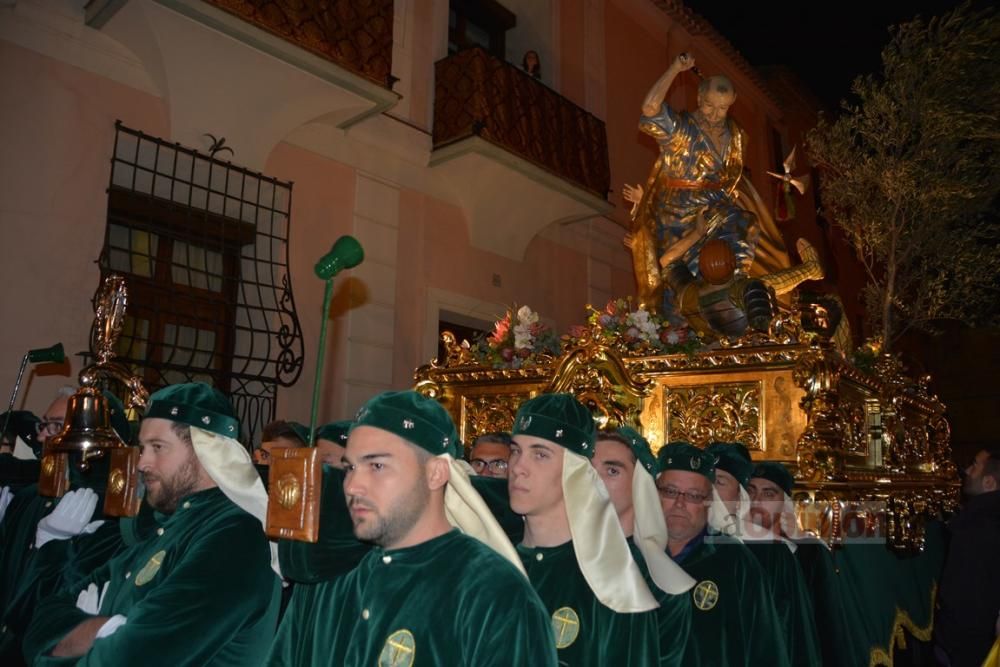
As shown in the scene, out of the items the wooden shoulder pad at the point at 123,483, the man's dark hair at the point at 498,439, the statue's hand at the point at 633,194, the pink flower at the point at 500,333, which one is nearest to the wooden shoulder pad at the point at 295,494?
the wooden shoulder pad at the point at 123,483

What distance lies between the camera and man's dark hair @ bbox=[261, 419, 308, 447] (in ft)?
15.2

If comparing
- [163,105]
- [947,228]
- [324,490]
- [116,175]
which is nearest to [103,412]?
[324,490]

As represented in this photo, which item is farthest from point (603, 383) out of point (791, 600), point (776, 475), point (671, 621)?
point (671, 621)

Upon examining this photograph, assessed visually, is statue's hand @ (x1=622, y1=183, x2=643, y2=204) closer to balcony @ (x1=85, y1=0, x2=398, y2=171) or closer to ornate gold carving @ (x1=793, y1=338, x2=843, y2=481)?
ornate gold carving @ (x1=793, y1=338, x2=843, y2=481)

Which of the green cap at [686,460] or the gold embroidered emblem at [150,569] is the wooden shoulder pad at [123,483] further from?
the green cap at [686,460]

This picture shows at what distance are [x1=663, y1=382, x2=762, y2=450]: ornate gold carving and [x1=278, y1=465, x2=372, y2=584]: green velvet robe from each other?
9.90 ft

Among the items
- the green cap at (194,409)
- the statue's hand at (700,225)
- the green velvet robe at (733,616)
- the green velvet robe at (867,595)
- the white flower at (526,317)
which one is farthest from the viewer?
the statue's hand at (700,225)

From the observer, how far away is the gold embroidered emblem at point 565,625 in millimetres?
2697

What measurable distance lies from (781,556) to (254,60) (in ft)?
19.6

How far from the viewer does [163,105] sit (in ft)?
24.4

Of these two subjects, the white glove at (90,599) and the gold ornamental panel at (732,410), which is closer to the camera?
the white glove at (90,599)

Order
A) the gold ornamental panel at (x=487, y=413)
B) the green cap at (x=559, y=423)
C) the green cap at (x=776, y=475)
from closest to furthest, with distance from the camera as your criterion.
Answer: the green cap at (x=559, y=423)
the green cap at (x=776, y=475)
the gold ornamental panel at (x=487, y=413)

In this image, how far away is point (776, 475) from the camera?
171 inches

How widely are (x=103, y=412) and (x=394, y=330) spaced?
5885 mm
